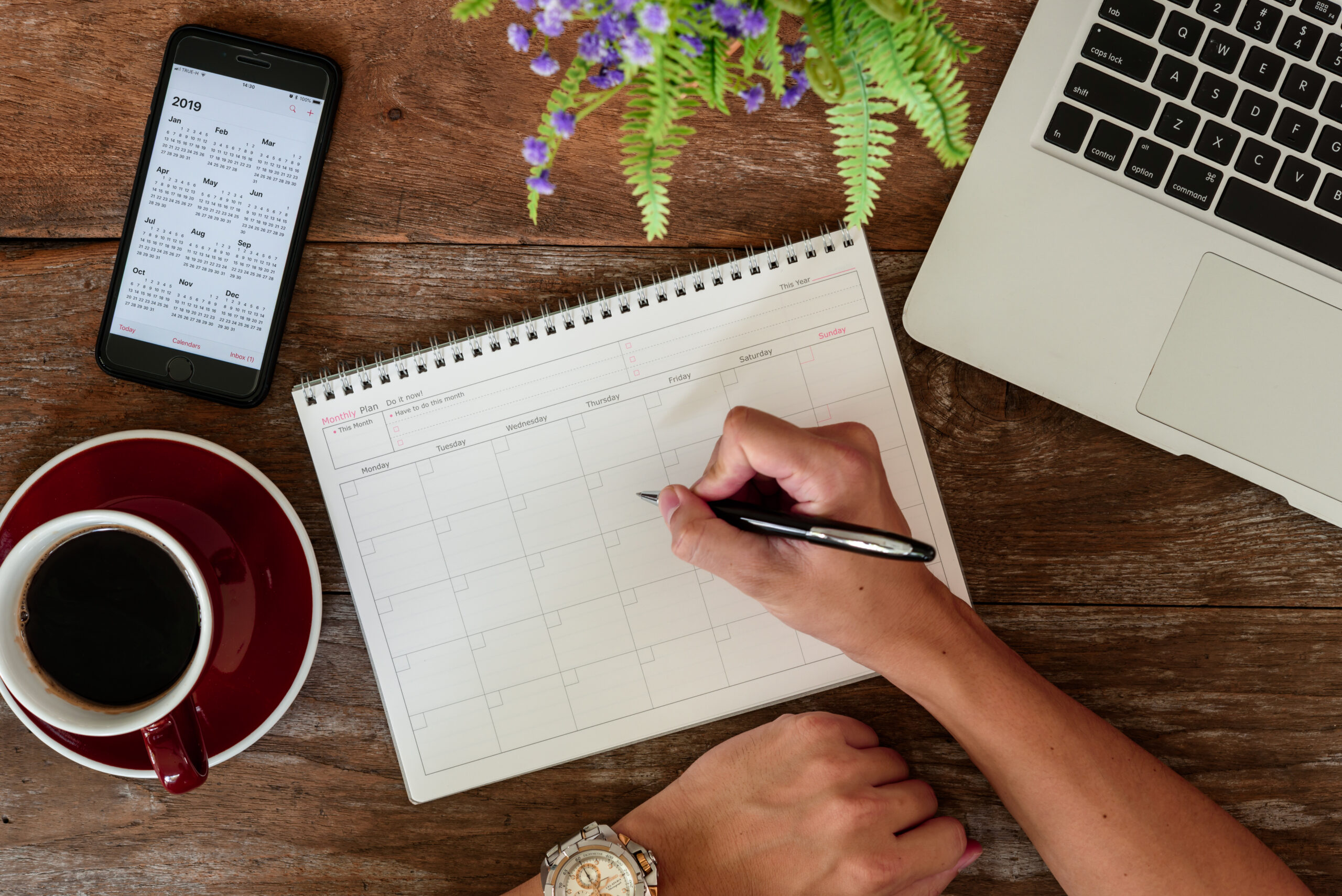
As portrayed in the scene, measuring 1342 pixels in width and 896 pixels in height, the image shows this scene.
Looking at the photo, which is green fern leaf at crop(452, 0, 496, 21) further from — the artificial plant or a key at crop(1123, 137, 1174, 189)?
a key at crop(1123, 137, 1174, 189)

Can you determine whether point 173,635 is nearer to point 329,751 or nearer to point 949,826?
point 329,751

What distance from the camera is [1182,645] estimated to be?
86cm

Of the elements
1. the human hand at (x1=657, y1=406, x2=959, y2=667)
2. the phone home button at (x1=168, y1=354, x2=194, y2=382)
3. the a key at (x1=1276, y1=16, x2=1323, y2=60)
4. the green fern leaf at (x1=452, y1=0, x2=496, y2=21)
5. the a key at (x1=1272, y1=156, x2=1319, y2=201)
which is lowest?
the phone home button at (x1=168, y1=354, x2=194, y2=382)

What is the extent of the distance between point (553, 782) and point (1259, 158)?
0.91m

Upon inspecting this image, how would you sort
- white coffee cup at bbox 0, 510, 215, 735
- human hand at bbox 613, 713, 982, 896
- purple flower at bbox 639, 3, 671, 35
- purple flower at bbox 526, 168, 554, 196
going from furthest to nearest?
human hand at bbox 613, 713, 982, 896 < white coffee cup at bbox 0, 510, 215, 735 < purple flower at bbox 526, 168, 554, 196 < purple flower at bbox 639, 3, 671, 35

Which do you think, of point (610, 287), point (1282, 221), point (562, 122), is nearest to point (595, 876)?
point (610, 287)

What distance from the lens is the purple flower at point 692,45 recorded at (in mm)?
499

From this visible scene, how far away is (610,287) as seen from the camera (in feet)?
2.81

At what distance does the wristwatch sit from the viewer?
81 centimetres

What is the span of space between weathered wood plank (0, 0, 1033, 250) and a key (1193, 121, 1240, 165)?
192 millimetres

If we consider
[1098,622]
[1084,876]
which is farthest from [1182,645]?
[1084,876]

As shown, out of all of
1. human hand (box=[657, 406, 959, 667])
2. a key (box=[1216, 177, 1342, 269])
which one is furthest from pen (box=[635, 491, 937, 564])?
a key (box=[1216, 177, 1342, 269])

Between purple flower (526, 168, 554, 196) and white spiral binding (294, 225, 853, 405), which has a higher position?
purple flower (526, 168, 554, 196)

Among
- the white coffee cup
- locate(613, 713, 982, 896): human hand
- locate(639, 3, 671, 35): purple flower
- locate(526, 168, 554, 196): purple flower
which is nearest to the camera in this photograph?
locate(639, 3, 671, 35): purple flower
